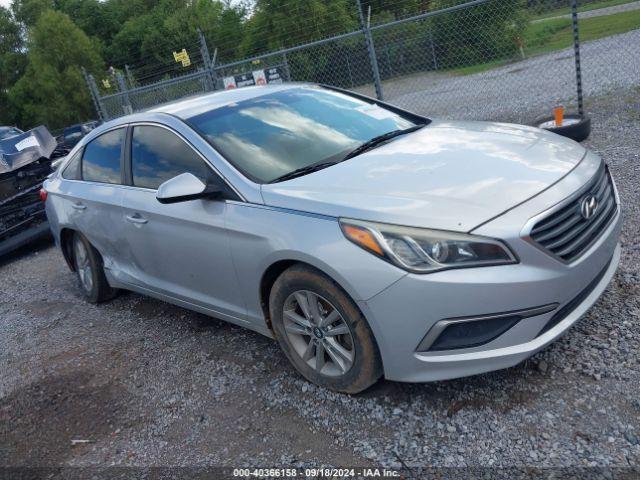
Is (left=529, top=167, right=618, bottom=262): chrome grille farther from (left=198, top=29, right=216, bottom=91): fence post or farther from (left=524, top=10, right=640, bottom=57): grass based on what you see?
(left=524, top=10, right=640, bottom=57): grass

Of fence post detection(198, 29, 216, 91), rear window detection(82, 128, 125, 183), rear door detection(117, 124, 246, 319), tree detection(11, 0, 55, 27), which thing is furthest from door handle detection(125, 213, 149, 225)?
tree detection(11, 0, 55, 27)

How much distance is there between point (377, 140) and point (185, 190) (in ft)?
4.21

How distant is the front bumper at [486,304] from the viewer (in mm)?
2586

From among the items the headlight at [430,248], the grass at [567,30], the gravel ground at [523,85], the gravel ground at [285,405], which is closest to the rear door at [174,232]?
the gravel ground at [285,405]

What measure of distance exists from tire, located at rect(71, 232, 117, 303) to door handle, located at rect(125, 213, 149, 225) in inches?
40.2

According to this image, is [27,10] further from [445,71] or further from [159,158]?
[159,158]

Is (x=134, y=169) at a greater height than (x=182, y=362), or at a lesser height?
greater

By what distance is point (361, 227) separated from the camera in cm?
281

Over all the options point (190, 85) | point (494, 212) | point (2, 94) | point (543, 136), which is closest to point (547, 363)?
point (494, 212)

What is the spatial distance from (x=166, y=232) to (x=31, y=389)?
152cm

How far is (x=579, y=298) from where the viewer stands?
2.85 meters

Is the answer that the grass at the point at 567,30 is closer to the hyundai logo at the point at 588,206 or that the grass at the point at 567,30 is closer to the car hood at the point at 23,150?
the car hood at the point at 23,150

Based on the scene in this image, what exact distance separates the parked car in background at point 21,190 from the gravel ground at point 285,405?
340 centimetres

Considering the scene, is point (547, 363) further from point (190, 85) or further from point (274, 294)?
point (190, 85)
